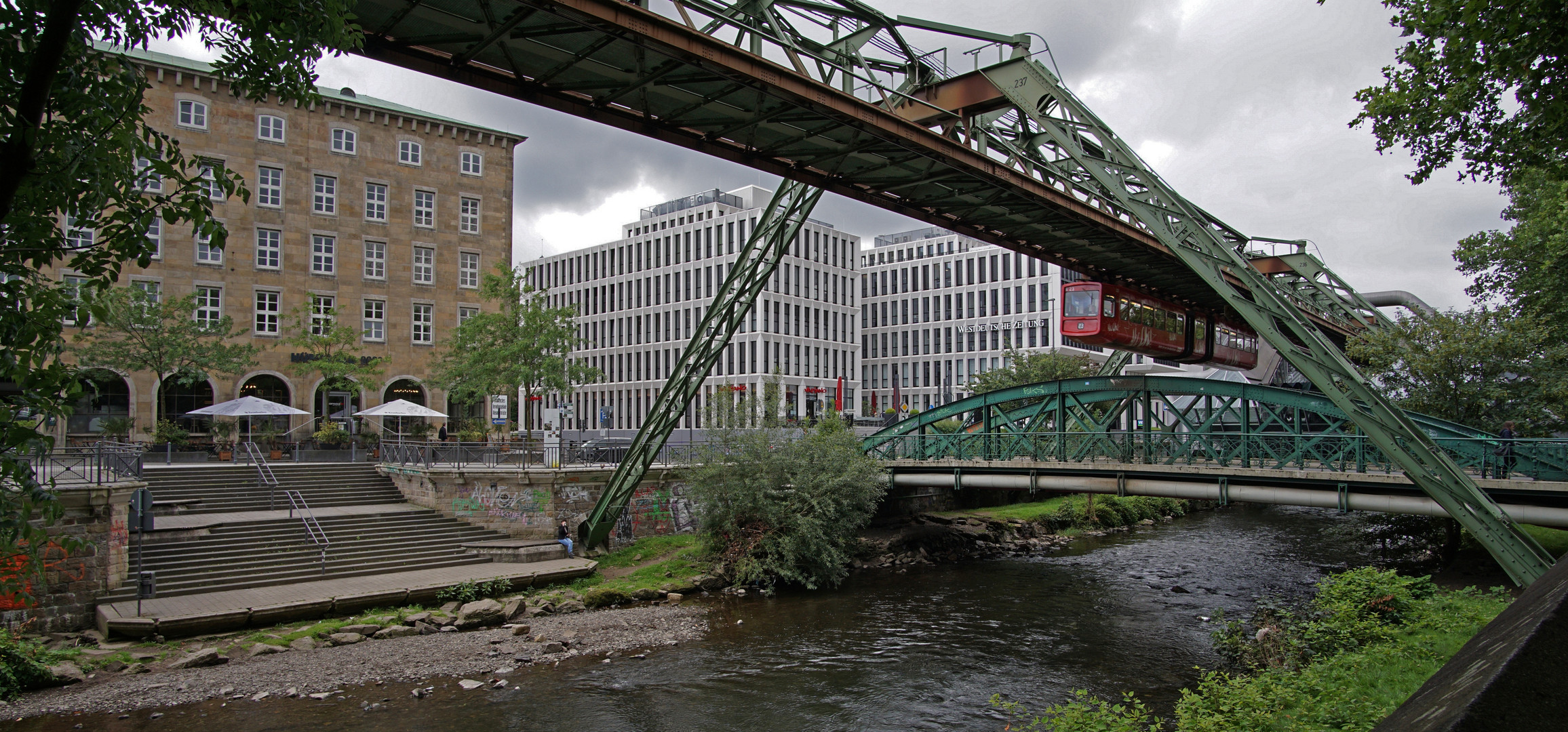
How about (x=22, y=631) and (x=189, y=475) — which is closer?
(x=22, y=631)

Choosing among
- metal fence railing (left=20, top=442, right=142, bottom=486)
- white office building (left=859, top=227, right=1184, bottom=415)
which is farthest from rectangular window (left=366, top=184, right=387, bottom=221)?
white office building (left=859, top=227, right=1184, bottom=415)

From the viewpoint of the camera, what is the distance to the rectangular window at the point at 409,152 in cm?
4241

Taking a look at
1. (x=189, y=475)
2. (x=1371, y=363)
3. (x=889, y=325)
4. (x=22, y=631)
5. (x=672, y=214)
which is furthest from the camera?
(x=889, y=325)

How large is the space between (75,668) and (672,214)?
71523mm

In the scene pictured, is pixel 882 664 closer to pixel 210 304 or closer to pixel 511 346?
pixel 511 346

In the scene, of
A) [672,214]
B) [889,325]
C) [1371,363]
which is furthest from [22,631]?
[889,325]

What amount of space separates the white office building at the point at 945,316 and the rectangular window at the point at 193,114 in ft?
173

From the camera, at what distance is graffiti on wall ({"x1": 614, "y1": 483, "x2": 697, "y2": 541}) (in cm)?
2845

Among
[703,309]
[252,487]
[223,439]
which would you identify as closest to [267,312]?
[223,439]

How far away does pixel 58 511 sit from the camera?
4.45 m

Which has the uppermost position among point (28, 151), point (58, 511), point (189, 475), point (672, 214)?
point (672, 214)

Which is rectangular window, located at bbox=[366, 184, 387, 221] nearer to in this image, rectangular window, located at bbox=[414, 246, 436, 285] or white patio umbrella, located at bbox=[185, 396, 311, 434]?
rectangular window, located at bbox=[414, 246, 436, 285]

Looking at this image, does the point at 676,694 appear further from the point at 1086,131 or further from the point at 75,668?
the point at 1086,131

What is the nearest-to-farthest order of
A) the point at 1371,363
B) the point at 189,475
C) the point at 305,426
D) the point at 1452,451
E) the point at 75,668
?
the point at 75,668
the point at 1452,451
the point at 189,475
the point at 1371,363
the point at 305,426
